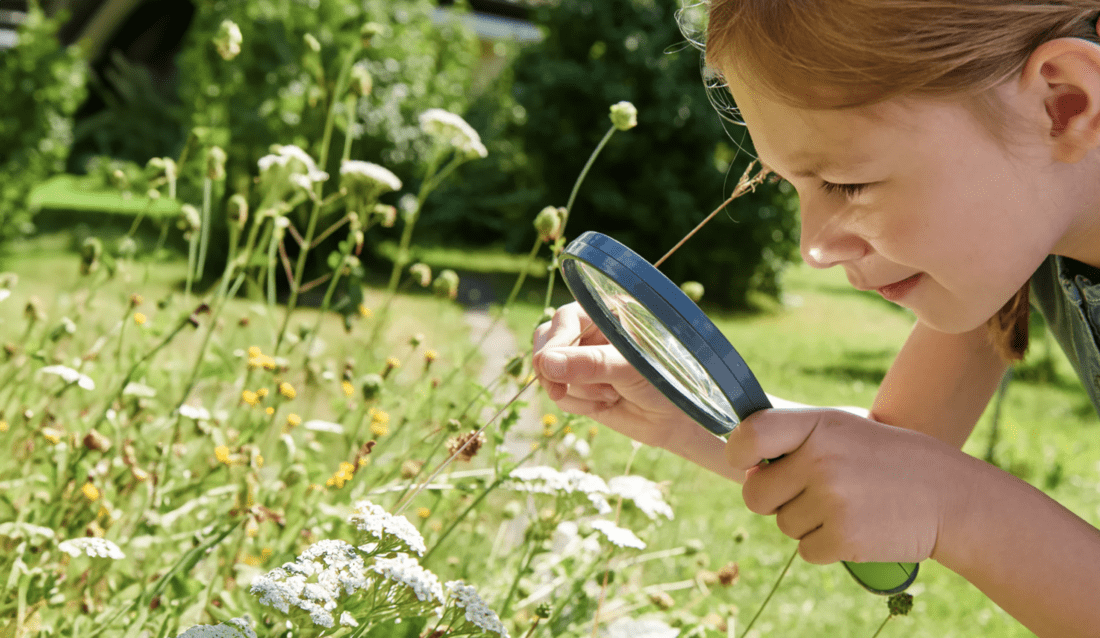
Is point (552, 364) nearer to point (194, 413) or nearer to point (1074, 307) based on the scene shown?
point (194, 413)

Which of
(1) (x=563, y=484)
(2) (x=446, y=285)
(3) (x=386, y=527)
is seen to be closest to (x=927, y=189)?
(1) (x=563, y=484)

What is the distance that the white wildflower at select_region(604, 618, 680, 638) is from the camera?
5.91 feet

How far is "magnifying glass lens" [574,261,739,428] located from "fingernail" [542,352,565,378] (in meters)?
0.12

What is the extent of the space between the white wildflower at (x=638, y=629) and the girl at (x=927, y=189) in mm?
783

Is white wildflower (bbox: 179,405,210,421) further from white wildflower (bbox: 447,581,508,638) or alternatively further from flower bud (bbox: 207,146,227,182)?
white wildflower (bbox: 447,581,508,638)

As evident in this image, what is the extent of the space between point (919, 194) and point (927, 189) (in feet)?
0.03

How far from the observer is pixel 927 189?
3.54ft

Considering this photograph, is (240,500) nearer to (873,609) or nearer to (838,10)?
(838,10)

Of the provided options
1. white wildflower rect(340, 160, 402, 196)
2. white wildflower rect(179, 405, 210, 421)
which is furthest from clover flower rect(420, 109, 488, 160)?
white wildflower rect(179, 405, 210, 421)

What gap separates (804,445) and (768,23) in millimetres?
503

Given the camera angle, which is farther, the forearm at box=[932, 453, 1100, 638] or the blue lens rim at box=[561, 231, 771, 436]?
the forearm at box=[932, 453, 1100, 638]

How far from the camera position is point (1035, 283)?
1672mm

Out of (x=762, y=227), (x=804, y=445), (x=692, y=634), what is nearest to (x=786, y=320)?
(x=762, y=227)

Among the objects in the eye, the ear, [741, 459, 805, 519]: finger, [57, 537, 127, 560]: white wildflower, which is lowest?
[57, 537, 127, 560]: white wildflower
